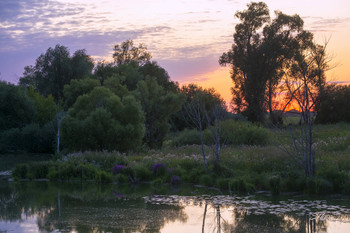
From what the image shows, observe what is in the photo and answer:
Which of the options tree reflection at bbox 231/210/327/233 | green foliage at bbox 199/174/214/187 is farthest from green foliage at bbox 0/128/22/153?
tree reflection at bbox 231/210/327/233

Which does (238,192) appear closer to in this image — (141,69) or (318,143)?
(318,143)

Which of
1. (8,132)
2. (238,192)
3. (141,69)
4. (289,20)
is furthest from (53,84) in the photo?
(238,192)

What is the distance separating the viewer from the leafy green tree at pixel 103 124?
25.5 meters

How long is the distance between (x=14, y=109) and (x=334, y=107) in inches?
1163

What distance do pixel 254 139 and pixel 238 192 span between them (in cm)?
1274

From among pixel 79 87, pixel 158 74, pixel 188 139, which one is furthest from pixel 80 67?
pixel 188 139

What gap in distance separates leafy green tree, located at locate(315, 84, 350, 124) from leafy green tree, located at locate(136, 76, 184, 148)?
49.7 feet

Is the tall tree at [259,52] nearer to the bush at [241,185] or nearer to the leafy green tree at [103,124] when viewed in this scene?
the leafy green tree at [103,124]

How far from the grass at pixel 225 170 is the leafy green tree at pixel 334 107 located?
16.6 m

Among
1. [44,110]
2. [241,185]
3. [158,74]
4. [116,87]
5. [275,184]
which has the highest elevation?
[158,74]

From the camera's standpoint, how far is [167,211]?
12438 millimetres

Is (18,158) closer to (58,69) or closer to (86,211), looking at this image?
(86,211)

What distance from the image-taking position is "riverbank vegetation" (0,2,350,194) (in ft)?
52.2

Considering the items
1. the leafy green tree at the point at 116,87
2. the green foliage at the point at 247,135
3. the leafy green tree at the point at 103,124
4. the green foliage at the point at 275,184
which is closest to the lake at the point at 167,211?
the green foliage at the point at 275,184
